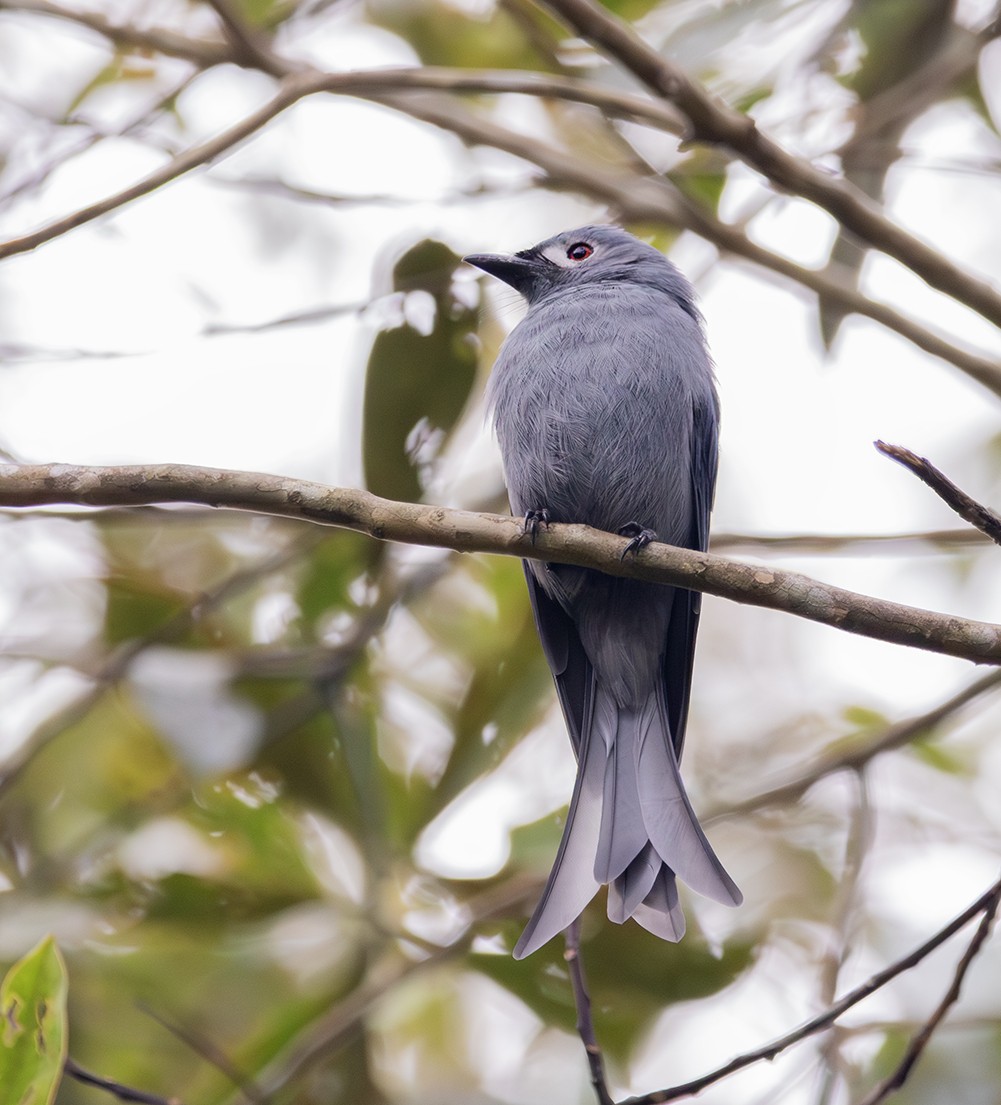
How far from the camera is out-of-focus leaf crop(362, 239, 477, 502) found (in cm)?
445

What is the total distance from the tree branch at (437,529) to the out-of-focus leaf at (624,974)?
1.50 m

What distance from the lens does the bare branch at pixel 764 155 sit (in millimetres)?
3846

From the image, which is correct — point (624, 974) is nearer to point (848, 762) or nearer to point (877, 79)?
point (848, 762)

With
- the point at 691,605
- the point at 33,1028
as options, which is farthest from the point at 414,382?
the point at 33,1028

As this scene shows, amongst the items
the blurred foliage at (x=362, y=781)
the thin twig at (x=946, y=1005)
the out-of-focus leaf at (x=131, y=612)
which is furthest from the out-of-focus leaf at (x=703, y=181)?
the thin twig at (x=946, y=1005)

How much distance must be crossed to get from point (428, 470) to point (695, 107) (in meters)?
1.49

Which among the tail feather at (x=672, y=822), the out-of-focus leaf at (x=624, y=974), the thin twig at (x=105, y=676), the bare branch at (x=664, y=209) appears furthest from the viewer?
the bare branch at (x=664, y=209)

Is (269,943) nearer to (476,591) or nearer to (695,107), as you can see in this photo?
(476,591)

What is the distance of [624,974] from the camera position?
4.12 metres

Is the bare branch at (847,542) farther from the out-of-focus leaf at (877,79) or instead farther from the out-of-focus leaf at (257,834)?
the out-of-focus leaf at (257,834)

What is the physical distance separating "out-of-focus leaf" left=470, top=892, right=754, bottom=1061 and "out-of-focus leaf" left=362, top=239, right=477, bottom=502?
1.61 meters

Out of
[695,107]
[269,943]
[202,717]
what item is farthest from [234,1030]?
[695,107]

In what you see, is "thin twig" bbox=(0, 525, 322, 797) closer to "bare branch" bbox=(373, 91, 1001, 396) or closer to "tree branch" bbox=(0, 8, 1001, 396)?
"tree branch" bbox=(0, 8, 1001, 396)

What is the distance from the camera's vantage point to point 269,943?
13.8 ft
